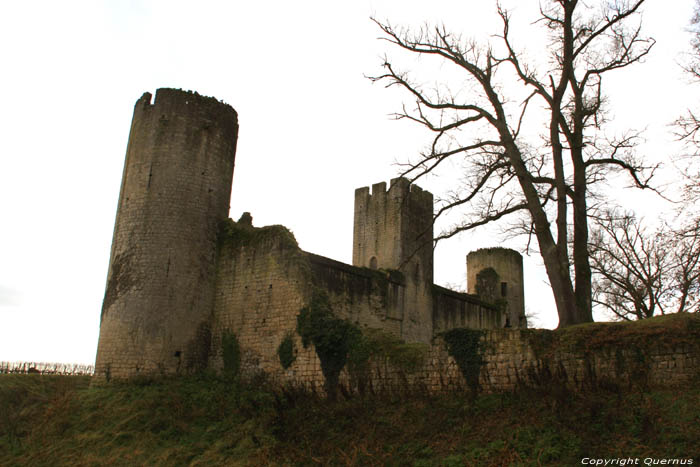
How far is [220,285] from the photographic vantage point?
18484 millimetres

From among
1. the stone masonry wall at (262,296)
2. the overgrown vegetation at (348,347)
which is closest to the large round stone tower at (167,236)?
the stone masonry wall at (262,296)

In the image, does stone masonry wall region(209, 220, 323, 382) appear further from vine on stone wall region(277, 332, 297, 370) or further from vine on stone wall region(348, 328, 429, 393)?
vine on stone wall region(348, 328, 429, 393)

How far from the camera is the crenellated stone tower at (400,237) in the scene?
23.7m

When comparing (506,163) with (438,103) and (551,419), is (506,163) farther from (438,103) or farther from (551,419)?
(551,419)

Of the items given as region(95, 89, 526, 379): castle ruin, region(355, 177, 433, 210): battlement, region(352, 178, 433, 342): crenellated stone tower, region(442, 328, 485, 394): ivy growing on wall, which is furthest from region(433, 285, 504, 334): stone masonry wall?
region(442, 328, 485, 394): ivy growing on wall

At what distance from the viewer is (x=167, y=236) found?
17.8 m

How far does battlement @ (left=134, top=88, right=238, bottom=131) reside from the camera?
1886 centimetres

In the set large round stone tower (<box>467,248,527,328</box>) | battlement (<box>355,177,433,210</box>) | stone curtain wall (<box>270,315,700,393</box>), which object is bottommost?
stone curtain wall (<box>270,315,700,393</box>)

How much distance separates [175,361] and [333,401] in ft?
17.8

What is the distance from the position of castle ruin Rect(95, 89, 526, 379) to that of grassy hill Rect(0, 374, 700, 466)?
3.35 ft

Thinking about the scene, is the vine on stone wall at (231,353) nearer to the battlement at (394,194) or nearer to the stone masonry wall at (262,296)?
the stone masonry wall at (262,296)

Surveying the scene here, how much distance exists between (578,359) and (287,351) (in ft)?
24.6

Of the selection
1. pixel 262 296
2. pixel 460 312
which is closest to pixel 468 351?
pixel 262 296

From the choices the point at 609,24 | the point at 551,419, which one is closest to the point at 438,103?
the point at 609,24
